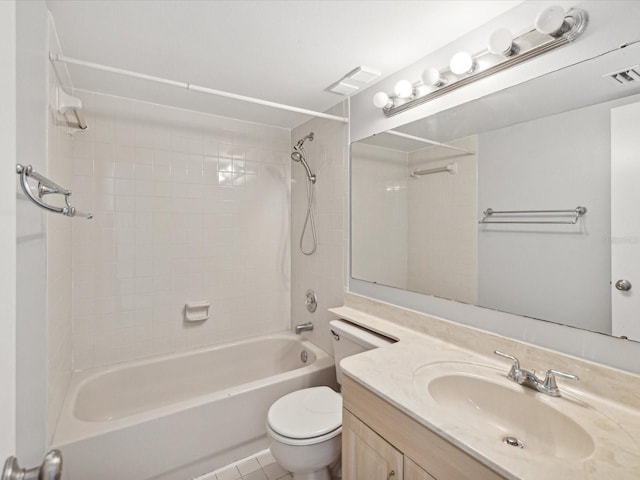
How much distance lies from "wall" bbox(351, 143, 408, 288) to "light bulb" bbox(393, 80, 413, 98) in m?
0.31

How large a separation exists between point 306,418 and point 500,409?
880 millimetres

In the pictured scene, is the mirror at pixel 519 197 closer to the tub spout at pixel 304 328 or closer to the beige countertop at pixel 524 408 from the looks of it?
the beige countertop at pixel 524 408

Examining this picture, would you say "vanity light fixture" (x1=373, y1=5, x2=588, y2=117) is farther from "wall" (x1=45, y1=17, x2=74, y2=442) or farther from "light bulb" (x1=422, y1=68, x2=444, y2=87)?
"wall" (x1=45, y1=17, x2=74, y2=442)

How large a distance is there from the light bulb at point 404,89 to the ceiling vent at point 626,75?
772 mm

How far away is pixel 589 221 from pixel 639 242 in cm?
14

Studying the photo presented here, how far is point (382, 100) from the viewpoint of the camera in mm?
1683

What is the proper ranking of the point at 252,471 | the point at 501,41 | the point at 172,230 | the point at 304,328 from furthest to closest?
the point at 304,328, the point at 172,230, the point at 252,471, the point at 501,41

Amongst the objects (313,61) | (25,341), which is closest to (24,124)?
(25,341)

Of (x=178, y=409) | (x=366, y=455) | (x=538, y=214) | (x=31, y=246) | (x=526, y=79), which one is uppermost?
(x=526, y=79)

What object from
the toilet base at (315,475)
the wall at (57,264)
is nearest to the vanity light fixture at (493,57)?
the wall at (57,264)

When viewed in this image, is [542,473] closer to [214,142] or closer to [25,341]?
[25,341]

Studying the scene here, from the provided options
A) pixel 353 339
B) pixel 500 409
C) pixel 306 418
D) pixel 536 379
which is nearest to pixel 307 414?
pixel 306 418

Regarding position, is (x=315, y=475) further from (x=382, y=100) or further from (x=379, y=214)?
(x=382, y=100)
